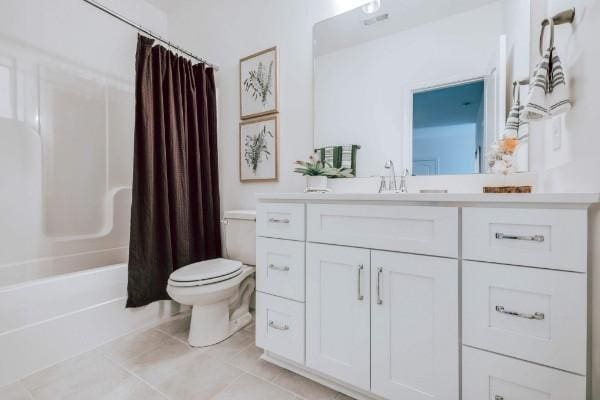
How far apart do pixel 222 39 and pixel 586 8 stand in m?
2.23

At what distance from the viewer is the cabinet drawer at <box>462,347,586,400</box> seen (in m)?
0.75

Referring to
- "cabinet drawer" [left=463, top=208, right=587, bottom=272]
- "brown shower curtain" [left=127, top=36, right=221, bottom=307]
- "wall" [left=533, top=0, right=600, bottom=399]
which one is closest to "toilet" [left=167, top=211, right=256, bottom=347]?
"brown shower curtain" [left=127, top=36, right=221, bottom=307]

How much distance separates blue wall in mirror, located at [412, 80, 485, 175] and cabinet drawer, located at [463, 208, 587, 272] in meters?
0.61

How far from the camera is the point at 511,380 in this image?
2.68 ft

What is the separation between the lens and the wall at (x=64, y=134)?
5.88 ft

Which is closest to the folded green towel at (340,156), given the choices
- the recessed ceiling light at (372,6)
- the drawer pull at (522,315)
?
the recessed ceiling light at (372,6)

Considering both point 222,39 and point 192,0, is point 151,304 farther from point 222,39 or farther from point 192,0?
point 192,0

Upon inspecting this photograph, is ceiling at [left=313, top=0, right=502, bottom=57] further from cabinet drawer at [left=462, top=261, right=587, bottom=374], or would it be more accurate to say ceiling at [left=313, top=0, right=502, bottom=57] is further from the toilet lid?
the toilet lid

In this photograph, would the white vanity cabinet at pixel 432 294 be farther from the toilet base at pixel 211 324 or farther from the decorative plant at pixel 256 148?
the decorative plant at pixel 256 148

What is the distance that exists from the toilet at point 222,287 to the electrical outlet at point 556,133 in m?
1.56

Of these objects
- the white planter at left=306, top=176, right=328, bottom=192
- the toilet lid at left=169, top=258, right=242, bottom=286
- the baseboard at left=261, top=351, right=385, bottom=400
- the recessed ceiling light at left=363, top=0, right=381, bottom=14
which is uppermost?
the recessed ceiling light at left=363, top=0, right=381, bottom=14

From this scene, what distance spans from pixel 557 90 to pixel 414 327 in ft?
2.95

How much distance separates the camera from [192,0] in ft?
7.93

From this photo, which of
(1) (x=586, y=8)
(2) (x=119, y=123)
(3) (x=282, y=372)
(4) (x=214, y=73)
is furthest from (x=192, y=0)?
(3) (x=282, y=372)
